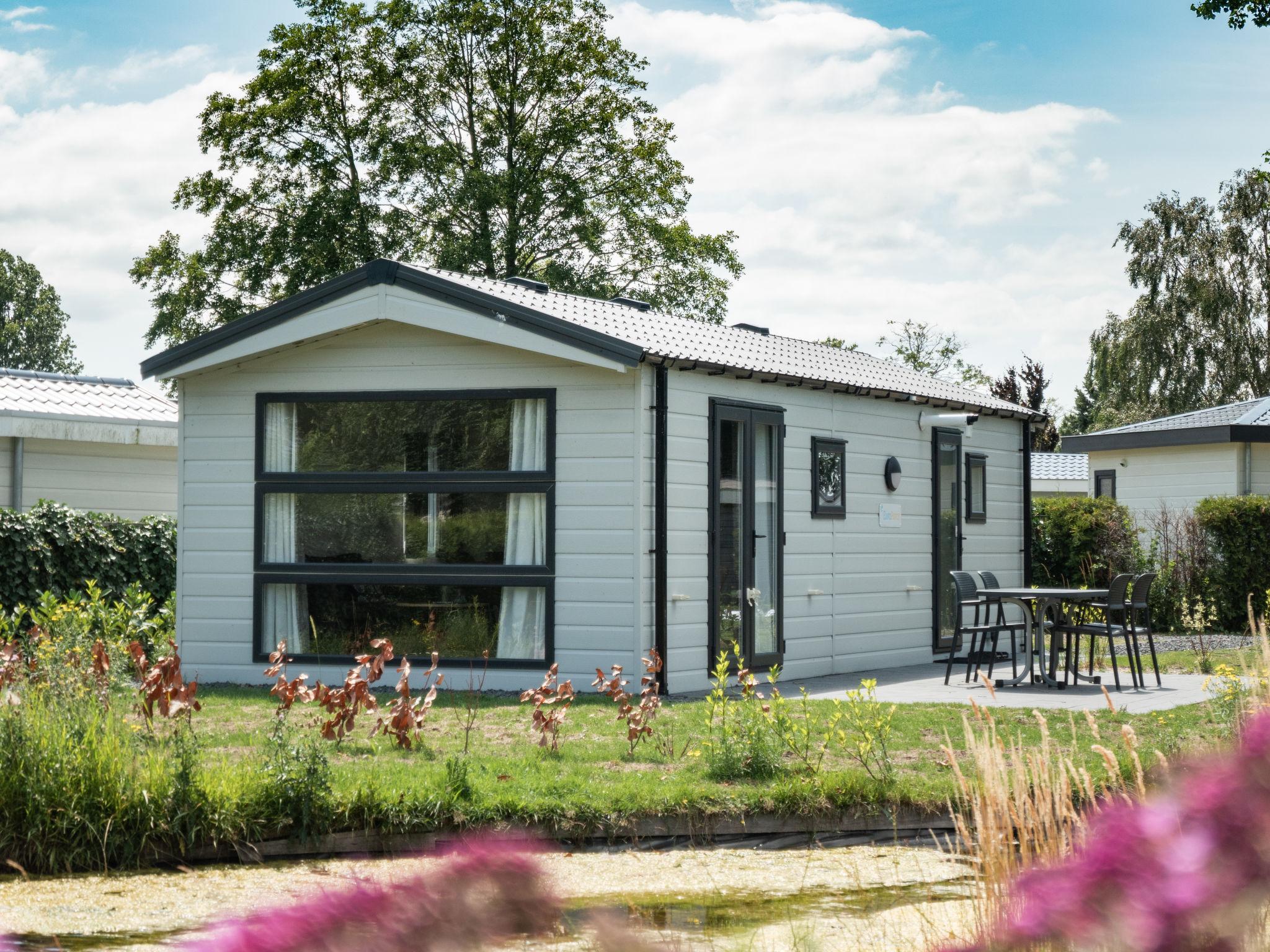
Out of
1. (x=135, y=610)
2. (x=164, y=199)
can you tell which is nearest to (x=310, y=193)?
(x=164, y=199)

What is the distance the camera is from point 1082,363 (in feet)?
145

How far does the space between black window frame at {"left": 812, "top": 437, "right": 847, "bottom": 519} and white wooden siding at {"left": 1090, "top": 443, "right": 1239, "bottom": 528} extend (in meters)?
8.65

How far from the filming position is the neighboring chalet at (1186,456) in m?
21.3

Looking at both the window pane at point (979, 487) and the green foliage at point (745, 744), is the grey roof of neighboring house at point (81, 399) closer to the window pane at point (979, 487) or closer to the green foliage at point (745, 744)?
the window pane at point (979, 487)

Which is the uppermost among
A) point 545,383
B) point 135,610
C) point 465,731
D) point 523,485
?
point 545,383

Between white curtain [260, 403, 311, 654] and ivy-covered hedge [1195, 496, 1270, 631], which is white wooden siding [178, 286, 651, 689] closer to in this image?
white curtain [260, 403, 311, 654]

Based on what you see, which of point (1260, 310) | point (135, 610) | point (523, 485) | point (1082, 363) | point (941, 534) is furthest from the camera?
point (1082, 363)

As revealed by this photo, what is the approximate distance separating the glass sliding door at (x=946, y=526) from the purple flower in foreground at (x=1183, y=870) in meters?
13.9

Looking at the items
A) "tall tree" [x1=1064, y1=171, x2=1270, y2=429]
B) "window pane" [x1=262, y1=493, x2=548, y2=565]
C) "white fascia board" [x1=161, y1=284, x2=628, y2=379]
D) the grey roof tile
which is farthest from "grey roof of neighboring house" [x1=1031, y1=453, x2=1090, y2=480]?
"white fascia board" [x1=161, y1=284, x2=628, y2=379]

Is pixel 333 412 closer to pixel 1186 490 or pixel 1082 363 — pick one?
pixel 1186 490

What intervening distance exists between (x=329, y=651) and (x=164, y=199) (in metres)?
19.0

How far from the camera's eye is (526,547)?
1109 centimetres

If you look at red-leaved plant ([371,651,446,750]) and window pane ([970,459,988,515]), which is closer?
red-leaved plant ([371,651,446,750])

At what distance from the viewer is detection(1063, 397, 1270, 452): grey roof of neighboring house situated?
68.8 ft
